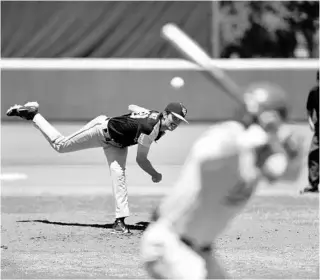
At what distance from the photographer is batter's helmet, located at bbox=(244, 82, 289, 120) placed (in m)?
5.30

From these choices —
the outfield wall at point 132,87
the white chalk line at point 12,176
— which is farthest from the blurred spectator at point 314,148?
the outfield wall at point 132,87

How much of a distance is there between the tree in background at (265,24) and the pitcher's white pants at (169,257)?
36.8m

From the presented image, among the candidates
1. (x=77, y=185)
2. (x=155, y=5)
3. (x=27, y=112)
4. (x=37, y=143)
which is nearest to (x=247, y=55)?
(x=155, y=5)

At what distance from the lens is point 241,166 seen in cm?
516

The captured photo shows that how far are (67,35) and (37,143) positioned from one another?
3.52 m

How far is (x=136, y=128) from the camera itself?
10.4 meters

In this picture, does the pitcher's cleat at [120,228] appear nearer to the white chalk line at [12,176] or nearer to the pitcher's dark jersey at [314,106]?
the pitcher's dark jersey at [314,106]

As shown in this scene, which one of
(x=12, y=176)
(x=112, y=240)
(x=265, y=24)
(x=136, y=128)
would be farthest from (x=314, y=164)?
Result: (x=265, y=24)

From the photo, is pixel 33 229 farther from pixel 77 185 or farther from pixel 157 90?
pixel 157 90

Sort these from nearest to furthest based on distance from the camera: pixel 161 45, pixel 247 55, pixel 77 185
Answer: pixel 77 185 < pixel 161 45 < pixel 247 55

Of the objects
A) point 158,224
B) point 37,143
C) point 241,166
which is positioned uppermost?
point 241,166

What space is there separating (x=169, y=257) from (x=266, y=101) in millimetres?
1004

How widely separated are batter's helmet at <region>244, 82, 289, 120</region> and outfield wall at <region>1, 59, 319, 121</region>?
16.3m

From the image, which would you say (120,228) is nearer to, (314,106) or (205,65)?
(314,106)
